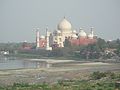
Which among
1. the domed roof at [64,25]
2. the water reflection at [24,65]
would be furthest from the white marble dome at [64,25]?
the water reflection at [24,65]

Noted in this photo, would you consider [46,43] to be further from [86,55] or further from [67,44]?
[86,55]

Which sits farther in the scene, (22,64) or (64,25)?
(64,25)

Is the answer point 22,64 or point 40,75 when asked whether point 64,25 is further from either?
point 40,75

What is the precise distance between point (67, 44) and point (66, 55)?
4586 mm

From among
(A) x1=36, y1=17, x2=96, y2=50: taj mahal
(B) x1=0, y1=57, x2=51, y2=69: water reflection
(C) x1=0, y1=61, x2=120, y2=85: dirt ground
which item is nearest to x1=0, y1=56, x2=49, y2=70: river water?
(B) x1=0, y1=57, x2=51, y2=69: water reflection

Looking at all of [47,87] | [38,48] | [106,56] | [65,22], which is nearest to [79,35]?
[65,22]

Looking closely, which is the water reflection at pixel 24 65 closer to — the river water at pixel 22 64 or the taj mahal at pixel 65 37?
the river water at pixel 22 64

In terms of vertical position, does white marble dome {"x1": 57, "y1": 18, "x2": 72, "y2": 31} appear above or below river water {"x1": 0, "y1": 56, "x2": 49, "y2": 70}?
above

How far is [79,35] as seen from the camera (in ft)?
240

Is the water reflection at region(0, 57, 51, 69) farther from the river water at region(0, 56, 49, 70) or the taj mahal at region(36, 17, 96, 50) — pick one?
the taj mahal at region(36, 17, 96, 50)

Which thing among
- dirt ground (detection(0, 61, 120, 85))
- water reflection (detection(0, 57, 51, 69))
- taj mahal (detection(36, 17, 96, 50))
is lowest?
dirt ground (detection(0, 61, 120, 85))

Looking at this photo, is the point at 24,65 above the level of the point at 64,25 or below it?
below

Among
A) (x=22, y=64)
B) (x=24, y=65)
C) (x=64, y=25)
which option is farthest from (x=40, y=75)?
(x=64, y=25)

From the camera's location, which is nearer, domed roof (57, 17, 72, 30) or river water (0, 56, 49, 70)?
river water (0, 56, 49, 70)
